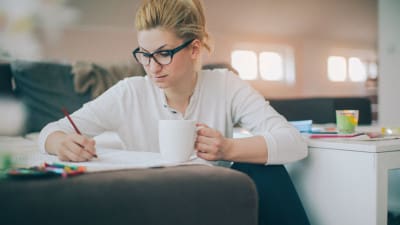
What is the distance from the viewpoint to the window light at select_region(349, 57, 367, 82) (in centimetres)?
461

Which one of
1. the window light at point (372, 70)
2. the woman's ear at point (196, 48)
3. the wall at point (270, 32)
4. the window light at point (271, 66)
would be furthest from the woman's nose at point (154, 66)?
the window light at point (372, 70)

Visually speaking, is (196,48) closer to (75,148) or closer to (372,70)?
(75,148)

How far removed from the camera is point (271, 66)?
4.10 m

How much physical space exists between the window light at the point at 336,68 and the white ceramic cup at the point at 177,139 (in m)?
3.81

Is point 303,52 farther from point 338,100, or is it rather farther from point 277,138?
point 277,138

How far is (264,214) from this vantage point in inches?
34.9

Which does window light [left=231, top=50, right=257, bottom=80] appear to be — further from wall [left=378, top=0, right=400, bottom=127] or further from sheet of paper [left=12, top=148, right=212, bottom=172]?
sheet of paper [left=12, top=148, right=212, bottom=172]

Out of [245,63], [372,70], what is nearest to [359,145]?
[245,63]

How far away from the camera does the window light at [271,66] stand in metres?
4.04

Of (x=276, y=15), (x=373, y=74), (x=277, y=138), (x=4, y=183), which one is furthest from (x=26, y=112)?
(x=373, y=74)

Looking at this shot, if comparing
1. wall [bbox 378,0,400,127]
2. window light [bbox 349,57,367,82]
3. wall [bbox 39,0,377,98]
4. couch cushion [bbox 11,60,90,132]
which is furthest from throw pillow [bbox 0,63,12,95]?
window light [bbox 349,57,367,82]

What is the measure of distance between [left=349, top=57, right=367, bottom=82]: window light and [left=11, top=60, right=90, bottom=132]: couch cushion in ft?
10.8

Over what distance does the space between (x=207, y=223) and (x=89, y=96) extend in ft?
5.50

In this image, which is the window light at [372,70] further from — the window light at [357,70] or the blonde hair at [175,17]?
the blonde hair at [175,17]
